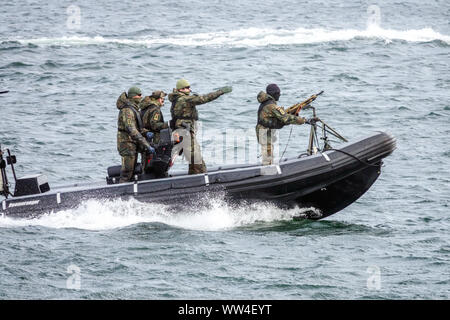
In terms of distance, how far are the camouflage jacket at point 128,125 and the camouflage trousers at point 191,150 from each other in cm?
57

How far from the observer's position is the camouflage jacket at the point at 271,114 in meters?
12.6

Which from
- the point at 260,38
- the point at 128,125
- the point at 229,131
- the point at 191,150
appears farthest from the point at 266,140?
the point at 260,38

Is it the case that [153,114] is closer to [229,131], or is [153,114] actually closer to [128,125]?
[128,125]

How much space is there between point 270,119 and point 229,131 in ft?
23.6

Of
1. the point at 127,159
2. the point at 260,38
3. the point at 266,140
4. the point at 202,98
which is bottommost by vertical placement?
the point at 127,159

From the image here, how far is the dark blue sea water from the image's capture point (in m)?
11.2

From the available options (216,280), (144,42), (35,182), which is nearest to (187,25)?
(144,42)

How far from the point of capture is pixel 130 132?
41.1 ft

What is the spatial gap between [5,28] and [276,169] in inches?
910

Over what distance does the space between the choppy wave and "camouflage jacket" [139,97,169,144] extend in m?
17.2

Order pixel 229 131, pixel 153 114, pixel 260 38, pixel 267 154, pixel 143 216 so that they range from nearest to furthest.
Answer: pixel 153 114 < pixel 143 216 < pixel 267 154 < pixel 229 131 < pixel 260 38

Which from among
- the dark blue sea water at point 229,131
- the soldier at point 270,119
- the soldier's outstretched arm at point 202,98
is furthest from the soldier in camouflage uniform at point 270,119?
the dark blue sea water at point 229,131

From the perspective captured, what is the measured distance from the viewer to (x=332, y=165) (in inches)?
497
